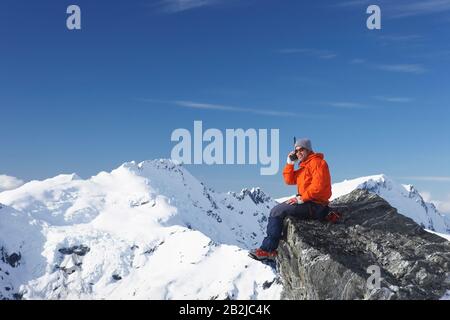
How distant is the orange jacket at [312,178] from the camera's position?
17.4 metres

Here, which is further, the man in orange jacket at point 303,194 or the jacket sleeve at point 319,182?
the man in orange jacket at point 303,194

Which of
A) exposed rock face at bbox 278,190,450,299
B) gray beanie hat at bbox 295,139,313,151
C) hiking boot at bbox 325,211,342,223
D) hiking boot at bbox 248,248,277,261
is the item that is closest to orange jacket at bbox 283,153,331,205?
gray beanie hat at bbox 295,139,313,151

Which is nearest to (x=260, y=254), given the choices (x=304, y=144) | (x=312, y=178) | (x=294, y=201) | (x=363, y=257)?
(x=294, y=201)

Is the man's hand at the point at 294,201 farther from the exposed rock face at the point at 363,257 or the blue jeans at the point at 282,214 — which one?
the exposed rock face at the point at 363,257

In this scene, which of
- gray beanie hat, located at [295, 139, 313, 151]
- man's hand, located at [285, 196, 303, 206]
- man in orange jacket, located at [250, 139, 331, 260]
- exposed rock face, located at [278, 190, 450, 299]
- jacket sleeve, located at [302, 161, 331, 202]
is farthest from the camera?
gray beanie hat, located at [295, 139, 313, 151]

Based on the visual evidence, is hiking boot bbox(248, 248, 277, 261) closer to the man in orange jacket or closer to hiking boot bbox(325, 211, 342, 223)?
the man in orange jacket

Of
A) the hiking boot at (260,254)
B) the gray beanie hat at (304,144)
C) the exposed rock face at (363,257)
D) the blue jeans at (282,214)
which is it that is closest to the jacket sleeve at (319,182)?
the blue jeans at (282,214)

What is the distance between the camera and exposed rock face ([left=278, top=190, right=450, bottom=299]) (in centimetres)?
1593

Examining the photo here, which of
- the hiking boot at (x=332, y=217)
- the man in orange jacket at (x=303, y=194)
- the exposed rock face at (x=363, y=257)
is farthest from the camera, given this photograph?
the hiking boot at (x=332, y=217)

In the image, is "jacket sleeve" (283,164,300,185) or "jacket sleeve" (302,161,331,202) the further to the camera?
"jacket sleeve" (283,164,300,185)

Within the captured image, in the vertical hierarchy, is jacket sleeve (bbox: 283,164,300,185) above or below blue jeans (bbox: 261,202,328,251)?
above

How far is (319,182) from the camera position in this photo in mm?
17359
